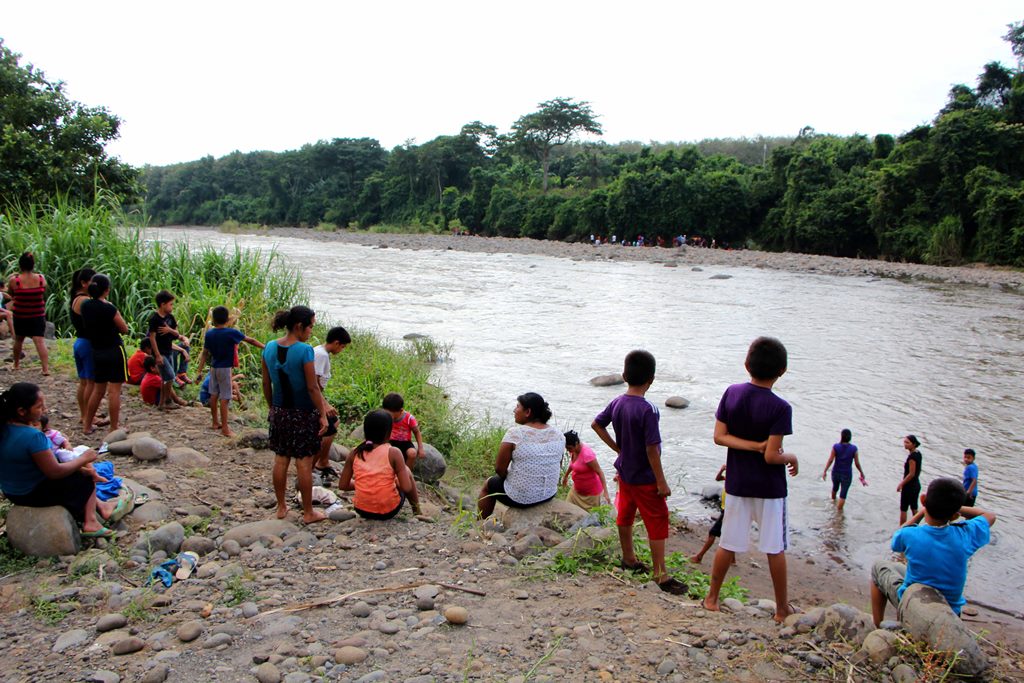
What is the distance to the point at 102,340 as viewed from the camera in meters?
6.27

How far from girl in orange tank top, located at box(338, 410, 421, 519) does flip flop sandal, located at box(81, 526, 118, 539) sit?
1.50 m

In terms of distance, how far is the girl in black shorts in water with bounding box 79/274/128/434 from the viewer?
20.4 feet

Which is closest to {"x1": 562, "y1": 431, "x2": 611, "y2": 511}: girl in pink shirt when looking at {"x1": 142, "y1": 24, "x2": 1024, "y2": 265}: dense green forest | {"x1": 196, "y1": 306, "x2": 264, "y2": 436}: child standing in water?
{"x1": 196, "y1": 306, "x2": 264, "y2": 436}: child standing in water

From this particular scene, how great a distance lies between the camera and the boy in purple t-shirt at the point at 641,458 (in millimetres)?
4270

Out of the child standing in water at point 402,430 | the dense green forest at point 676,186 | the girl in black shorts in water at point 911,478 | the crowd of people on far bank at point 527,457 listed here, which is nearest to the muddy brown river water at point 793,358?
the girl in black shorts in water at point 911,478

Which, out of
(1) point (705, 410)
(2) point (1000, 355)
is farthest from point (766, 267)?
(1) point (705, 410)

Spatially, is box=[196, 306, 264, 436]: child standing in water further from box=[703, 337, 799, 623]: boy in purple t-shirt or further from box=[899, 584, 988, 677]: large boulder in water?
box=[899, 584, 988, 677]: large boulder in water

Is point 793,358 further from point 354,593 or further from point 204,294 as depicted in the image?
point 354,593

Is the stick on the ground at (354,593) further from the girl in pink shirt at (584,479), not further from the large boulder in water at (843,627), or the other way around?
the girl in pink shirt at (584,479)

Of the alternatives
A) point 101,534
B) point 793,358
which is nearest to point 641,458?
point 101,534

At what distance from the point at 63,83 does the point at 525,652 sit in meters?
19.0

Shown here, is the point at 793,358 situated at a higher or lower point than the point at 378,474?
lower

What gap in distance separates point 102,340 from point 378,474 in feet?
9.77

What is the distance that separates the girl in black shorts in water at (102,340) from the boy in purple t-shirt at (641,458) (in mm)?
4319
